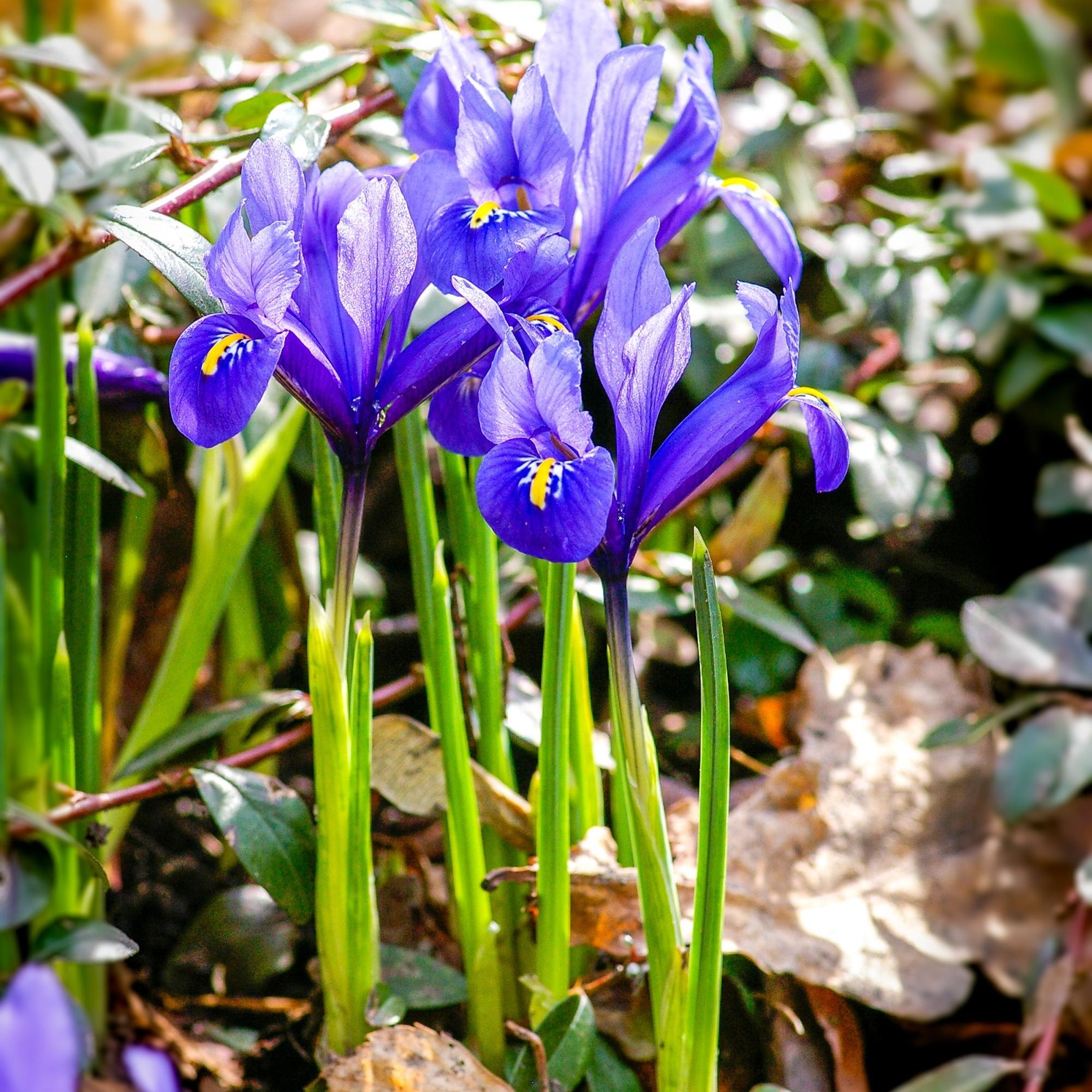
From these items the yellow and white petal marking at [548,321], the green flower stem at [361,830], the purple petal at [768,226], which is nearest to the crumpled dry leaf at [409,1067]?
the green flower stem at [361,830]

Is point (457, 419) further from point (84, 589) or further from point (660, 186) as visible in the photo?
point (84, 589)

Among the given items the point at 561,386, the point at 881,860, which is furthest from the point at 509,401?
the point at 881,860

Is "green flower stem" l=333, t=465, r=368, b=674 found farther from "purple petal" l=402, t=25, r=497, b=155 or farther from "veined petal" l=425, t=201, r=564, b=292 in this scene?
"purple petal" l=402, t=25, r=497, b=155

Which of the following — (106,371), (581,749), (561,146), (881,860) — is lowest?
(881,860)

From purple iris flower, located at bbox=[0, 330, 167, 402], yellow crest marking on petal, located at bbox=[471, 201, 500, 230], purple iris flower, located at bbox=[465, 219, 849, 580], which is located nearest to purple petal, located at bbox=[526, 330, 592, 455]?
purple iris flower, located at bbox=[465, 219, 849, 580]

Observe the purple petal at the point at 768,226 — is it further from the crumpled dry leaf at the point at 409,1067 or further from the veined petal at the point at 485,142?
the crumpled dry leaf at the point at 409,1067

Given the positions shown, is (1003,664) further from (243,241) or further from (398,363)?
(243,241)
